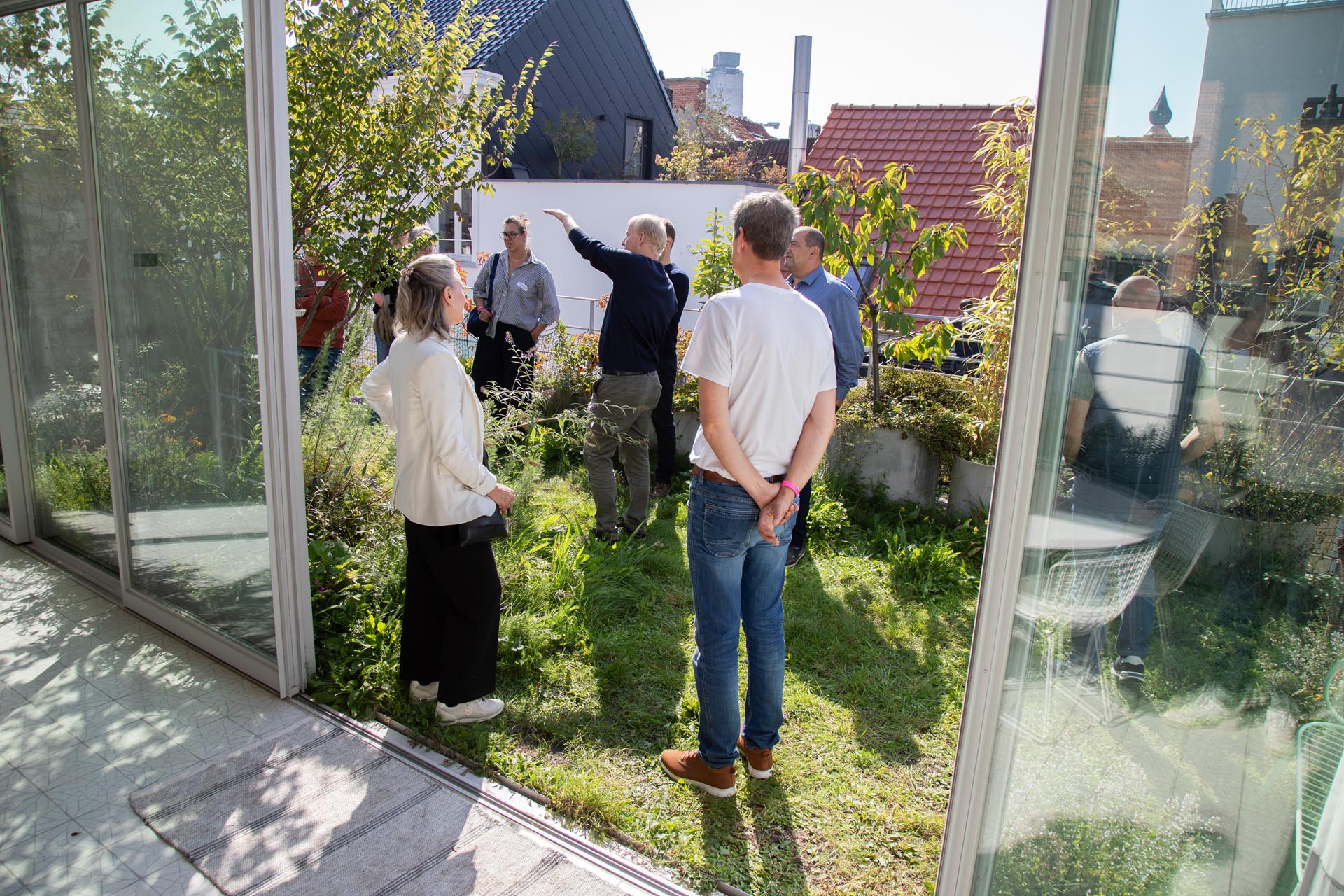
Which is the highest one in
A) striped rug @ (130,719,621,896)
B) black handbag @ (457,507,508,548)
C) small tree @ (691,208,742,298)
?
small tree @ (691,208,742,298)

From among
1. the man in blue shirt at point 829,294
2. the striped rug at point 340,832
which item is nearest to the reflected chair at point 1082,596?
the striped rug at point 340,832

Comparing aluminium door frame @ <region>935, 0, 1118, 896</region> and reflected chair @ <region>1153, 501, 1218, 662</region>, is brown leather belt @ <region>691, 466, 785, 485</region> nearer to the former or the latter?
aluminium door frame @ <region>935, 0, 1118, 896</region>

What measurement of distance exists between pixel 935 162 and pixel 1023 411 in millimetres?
11969

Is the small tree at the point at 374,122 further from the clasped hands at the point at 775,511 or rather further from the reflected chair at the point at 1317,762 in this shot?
the reflected chair at the point at 1317,762

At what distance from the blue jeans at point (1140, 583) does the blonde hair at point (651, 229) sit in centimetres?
348

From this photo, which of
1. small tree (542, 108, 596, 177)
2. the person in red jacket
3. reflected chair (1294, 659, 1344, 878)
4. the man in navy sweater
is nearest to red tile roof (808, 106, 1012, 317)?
the man in navy sweater

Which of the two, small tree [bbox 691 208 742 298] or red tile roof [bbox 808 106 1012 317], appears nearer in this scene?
small tree [bbox 691 208 742 298]

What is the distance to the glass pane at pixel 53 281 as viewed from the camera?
3.98 m

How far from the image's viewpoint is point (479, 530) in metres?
3.06

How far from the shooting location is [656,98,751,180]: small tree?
2061cm

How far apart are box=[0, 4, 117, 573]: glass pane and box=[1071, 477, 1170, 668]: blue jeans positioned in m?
4.04

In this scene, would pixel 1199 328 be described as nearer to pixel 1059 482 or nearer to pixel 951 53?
pixel 1059 482

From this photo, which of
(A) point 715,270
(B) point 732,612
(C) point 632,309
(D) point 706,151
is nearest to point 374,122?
(C) point 632,309

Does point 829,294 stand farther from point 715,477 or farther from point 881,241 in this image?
point 715,477
